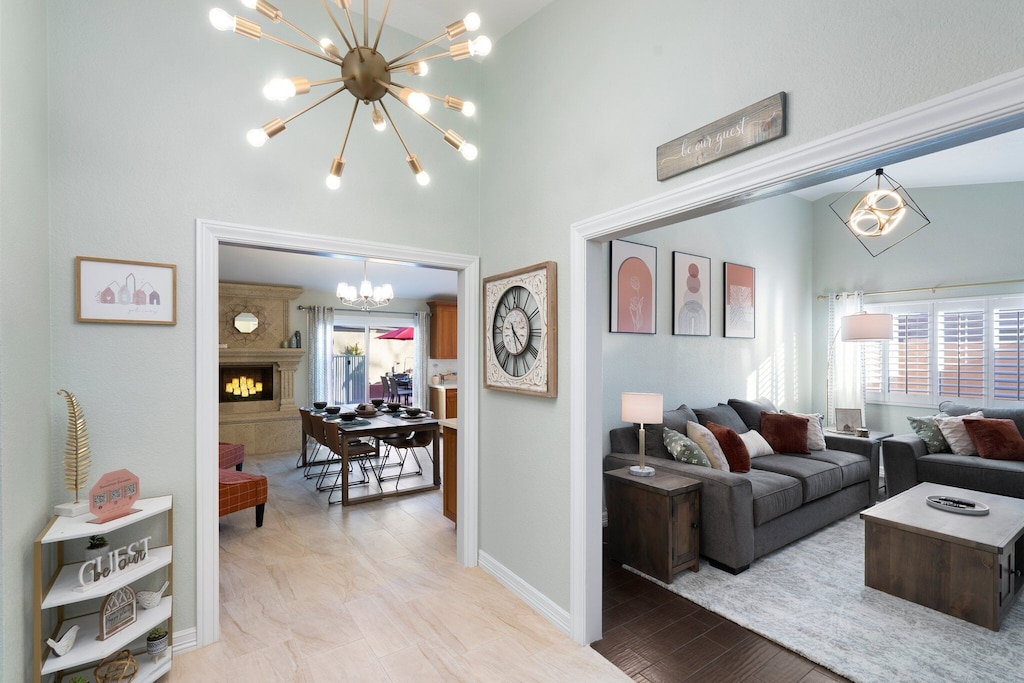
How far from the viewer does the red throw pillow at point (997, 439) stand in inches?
159

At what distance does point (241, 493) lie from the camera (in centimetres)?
372


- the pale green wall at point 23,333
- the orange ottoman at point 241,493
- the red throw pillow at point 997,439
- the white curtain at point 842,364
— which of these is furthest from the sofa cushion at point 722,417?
the pale green wall at point 23,333

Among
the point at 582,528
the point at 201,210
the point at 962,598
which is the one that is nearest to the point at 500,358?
the point at 582,528

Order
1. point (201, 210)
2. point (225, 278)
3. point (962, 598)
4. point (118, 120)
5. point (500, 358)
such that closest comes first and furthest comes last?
point (118, 120), point (201, 210), point (962, 598), point (500, 358), point (225, 278)

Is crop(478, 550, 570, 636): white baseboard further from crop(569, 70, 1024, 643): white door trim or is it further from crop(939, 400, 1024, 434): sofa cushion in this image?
crop(939, 400, 1024, 434): sofa cushion

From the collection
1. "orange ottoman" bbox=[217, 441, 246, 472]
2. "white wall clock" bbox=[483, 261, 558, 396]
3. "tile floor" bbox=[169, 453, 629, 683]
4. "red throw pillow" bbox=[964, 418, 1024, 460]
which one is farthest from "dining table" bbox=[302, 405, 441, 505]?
"red throw pillow" bbox=[964, 418, 1024, 460]

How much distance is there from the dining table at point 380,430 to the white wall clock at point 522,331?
2.06 m

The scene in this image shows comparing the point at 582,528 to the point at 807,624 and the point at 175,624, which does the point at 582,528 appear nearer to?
the point at 807,624

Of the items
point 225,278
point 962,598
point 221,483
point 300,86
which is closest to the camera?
point 300,86

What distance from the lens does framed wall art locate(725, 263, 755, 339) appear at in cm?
493

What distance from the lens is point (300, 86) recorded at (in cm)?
128

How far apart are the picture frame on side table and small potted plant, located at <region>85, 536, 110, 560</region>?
5.04m

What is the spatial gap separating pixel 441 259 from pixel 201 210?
1320 mm

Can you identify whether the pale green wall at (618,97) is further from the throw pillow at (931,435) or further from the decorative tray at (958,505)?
the throw pillow at (931,435)
